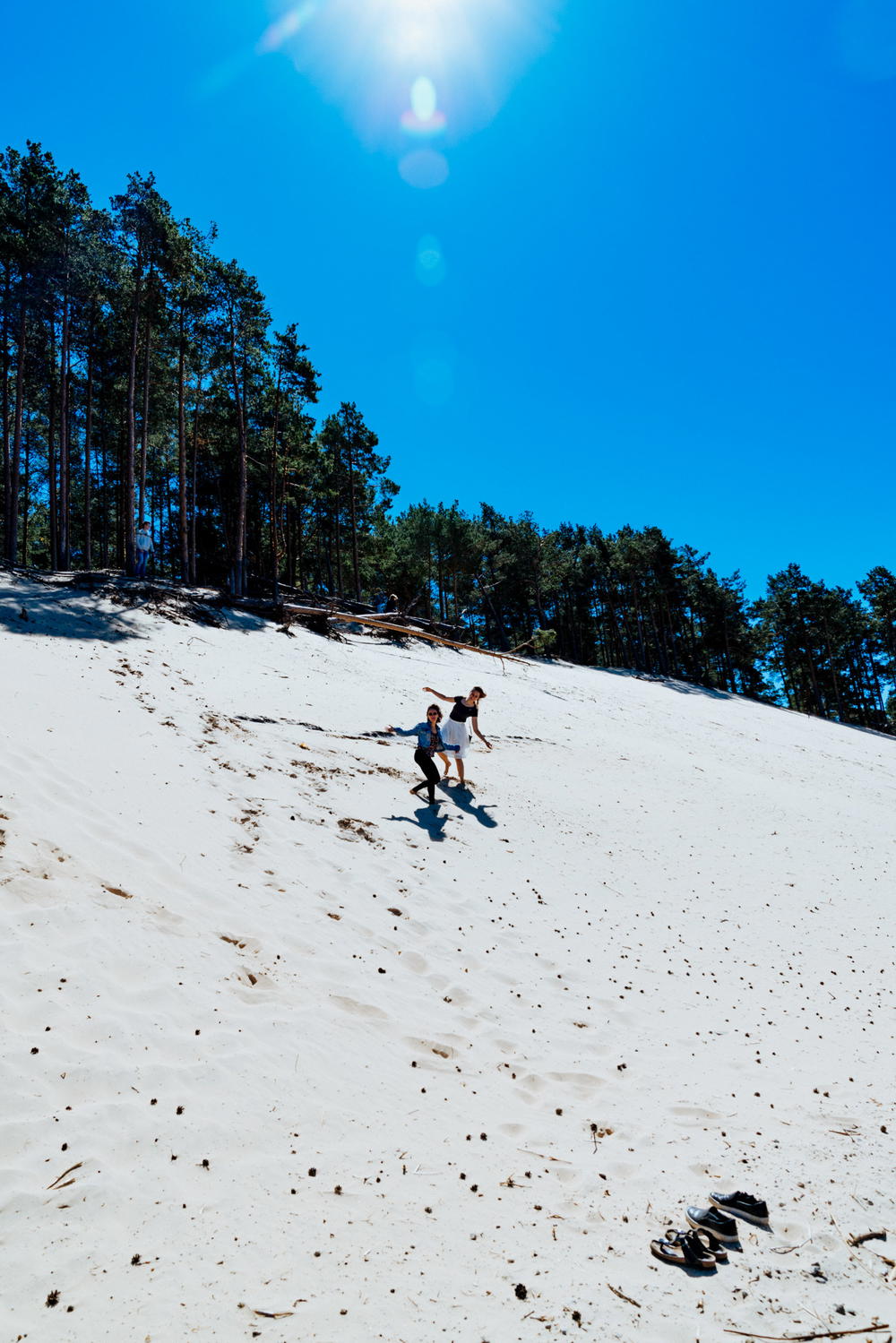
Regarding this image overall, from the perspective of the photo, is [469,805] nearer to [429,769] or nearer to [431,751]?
[429,769]

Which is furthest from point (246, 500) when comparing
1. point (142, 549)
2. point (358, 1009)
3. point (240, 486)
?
point (358, 1009)

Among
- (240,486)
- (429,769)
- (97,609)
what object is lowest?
(429,769)

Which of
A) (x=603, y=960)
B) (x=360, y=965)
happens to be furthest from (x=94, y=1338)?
(x=603, y=960)

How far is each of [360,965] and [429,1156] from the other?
2.27 meters

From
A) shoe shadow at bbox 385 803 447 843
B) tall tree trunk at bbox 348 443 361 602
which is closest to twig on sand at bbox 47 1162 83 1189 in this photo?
shoe shadow at bbox 385 803 447 843

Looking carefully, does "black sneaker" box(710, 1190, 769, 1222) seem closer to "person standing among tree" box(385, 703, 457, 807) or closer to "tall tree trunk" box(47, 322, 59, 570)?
"person standing among tree" box(385, 703, 457, 807)

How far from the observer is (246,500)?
33219 millimetres

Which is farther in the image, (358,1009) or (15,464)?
(15,464)

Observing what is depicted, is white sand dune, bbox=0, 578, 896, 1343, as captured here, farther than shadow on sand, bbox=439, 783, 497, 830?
No

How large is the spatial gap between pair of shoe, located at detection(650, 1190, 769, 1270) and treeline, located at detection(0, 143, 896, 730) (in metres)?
23.4

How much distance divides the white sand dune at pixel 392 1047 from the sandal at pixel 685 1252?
7 centimetres

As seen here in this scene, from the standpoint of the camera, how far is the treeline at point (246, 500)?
24.4 metres

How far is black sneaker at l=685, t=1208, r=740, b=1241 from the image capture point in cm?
372

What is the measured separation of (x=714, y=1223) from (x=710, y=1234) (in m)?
0.06
